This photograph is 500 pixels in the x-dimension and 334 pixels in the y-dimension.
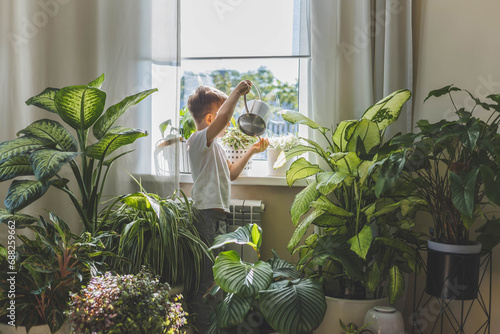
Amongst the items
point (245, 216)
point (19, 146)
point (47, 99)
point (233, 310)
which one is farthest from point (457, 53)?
point (19, 146)

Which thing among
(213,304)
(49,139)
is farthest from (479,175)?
(49,139)

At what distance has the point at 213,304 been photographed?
8.36 feet

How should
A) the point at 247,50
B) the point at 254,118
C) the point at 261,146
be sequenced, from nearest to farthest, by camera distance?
the point at 254,118 < the point at 261,146 < the point at 247,50

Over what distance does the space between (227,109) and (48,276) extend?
1137mm

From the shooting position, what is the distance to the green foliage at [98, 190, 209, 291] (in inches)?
81.4

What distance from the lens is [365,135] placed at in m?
2.12

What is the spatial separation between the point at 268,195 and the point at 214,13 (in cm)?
122

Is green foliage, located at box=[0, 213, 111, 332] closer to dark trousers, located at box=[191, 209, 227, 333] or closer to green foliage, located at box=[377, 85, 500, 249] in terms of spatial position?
dark trousers, located at box=[191, 209, 227, 333]

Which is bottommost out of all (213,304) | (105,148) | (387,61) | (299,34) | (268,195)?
(213,304)

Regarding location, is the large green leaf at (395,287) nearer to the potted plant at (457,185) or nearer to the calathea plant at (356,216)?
the calathea plant at (356,216)

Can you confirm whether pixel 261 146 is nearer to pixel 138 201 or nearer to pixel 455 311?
pixel 138 201

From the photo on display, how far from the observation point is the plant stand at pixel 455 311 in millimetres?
2143

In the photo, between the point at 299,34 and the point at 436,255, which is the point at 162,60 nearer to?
the point at 299,34

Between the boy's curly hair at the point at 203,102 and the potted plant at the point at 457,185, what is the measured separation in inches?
40.3
